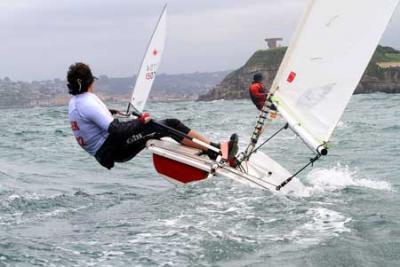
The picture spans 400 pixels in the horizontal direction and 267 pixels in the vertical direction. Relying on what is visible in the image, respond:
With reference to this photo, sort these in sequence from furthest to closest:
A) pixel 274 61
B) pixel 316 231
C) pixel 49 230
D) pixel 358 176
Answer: pixel 274 61 < pixel 358 176 < pixel 49 230 < pixel 316 231

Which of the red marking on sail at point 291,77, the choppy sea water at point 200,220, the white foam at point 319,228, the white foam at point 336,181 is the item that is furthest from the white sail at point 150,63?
the white foam at point 319,228

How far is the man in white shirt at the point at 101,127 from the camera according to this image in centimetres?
633

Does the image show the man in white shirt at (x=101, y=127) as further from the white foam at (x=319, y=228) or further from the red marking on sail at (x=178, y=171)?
the white foam at (x=319, y=228)

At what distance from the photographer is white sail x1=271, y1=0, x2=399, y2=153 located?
249 inches

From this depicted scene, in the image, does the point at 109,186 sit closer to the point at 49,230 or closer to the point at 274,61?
the point at 49,230

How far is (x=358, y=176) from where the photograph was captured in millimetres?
8859

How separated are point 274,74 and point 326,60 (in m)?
92.8

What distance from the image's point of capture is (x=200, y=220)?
6281mm

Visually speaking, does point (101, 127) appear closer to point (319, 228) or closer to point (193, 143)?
point (193, 143)

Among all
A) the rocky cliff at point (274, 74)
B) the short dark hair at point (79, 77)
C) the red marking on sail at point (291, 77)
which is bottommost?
the rocky cliff at point (274, 74)

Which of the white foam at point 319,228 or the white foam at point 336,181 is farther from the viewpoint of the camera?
the white foam at point 336,181

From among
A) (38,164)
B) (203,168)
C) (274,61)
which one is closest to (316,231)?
(203,168)

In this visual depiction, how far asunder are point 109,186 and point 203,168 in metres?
2.48

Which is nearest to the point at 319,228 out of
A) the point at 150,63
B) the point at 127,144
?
the point at 127,144
